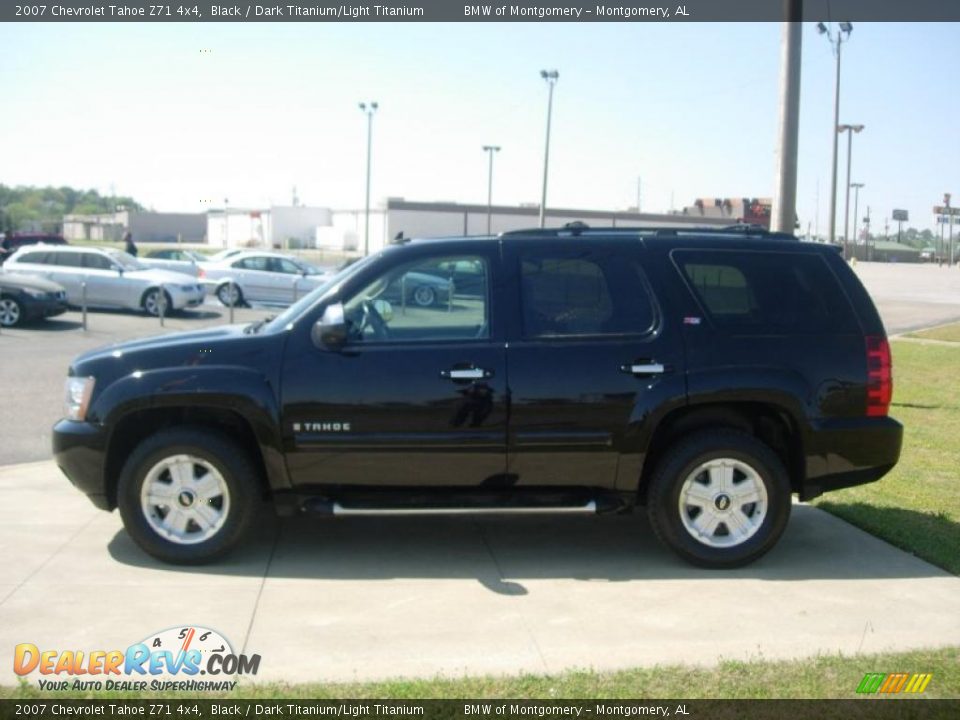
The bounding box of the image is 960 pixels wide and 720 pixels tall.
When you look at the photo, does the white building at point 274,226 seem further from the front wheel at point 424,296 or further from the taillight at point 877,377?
the taillight at point 877,377

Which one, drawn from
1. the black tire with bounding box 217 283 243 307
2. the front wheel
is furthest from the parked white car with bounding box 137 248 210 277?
the front wheel

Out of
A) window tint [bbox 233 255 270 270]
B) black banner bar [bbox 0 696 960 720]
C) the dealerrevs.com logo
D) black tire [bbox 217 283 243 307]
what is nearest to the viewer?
black banner bar [bbox 0 696 960 720]

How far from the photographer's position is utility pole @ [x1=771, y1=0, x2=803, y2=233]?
11.8 metres

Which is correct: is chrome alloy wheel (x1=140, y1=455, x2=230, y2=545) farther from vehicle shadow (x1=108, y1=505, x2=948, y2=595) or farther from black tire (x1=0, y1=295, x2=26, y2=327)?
black tire (x1=0, y1=295, x2=26, y2=327)

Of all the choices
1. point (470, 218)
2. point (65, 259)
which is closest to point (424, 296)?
point (65, 259)

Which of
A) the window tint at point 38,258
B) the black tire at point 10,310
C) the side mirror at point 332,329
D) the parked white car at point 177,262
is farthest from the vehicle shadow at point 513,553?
the parked white car at point 177,262

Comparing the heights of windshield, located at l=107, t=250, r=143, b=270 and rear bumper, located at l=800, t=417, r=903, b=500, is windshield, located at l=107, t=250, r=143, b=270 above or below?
above

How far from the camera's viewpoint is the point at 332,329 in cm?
600

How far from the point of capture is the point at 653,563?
255 inches

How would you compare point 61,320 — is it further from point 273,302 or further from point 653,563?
point 653,563

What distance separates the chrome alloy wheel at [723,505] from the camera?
628cm

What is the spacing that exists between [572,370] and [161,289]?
62.9 ft

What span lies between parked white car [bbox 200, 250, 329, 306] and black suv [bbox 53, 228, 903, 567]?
21521mm

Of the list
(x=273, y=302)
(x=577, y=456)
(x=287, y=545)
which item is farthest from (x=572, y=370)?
(x=273, y=302)
